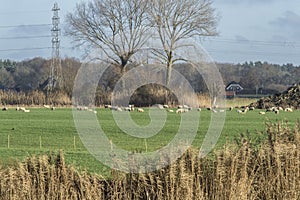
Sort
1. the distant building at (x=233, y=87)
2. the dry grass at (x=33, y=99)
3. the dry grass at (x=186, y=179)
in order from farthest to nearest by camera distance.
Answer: the distant building at (x=233, y=87)
the dry grass at (x=33, y=99)
the dry grass at (x=186, y=179)

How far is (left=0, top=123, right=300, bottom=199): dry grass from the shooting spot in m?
11.5

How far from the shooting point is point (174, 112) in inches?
1848

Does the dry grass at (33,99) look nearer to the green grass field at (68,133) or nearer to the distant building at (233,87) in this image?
the green grass field at (68,133)

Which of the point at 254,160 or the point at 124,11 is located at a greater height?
the point at 124,11

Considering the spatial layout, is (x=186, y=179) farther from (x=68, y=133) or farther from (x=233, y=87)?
(x=233, y=87)

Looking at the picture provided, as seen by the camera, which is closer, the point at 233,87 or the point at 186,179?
the point at 186,179

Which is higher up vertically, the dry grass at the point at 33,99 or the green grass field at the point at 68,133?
the dry grass at the point at 33,99

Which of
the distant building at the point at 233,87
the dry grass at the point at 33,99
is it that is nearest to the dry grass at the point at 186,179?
the dry grass at the point at 33,99

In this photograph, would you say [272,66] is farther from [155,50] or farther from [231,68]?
[155,50]

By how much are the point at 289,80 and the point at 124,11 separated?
53.4m

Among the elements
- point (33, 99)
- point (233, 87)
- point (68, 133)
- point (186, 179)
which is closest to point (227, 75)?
point (233, 87)

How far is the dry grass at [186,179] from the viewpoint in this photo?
11.5m

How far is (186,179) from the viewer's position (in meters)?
11.6

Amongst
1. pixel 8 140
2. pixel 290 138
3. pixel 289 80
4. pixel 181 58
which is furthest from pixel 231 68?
pixel 290 138
